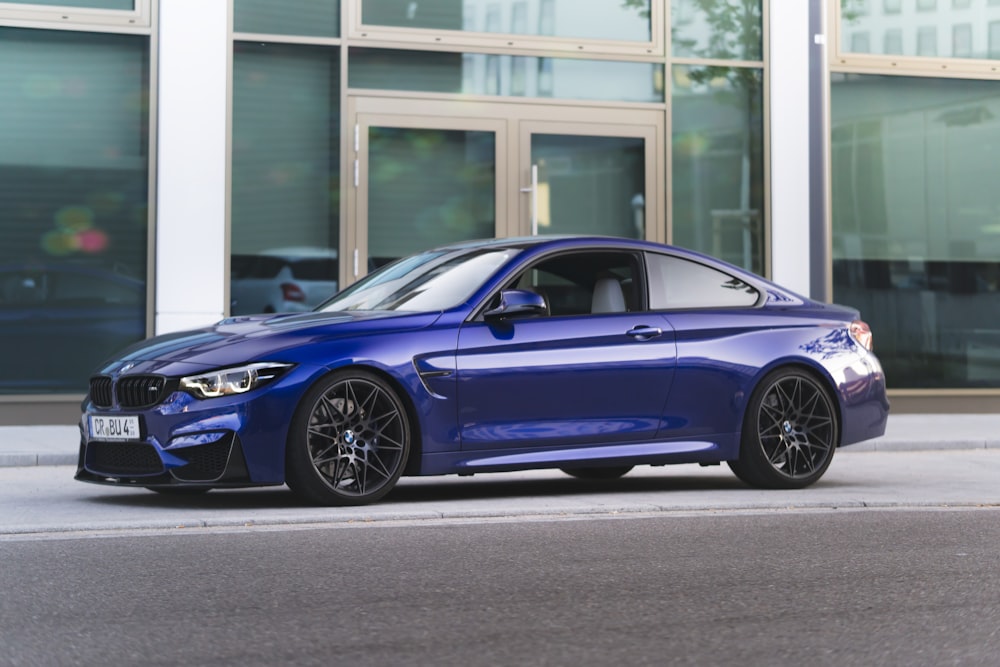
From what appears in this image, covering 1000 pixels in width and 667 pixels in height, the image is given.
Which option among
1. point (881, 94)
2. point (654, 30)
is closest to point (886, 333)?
point (881, 94)

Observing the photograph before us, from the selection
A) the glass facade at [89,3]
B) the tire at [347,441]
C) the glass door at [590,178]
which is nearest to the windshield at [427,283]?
the tire at [347,441]

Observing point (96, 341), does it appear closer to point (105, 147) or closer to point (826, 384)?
point (105, 147)

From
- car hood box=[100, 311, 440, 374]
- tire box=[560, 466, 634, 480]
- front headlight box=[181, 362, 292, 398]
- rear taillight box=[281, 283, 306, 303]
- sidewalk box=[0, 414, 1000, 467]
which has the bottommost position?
tire box=[560, 466, 634, 480]

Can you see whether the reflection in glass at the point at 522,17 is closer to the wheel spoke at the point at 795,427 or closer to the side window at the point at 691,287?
the side window at the point at 691,287

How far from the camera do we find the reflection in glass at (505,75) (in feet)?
51.9

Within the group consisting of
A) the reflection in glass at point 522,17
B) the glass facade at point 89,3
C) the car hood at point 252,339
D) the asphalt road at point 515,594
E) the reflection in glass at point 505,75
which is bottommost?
the asphalt road at point 515,594

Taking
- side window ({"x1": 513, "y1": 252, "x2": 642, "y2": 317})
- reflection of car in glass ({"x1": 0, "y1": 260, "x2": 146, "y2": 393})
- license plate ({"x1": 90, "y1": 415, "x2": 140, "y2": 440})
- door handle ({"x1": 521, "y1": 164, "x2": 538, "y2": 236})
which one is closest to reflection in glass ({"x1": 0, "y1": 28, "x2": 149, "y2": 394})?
reflection of car in glass ({"x1": 0, "y1": 260, "x2": 146, "y2": 393})

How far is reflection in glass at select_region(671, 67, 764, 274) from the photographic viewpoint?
16875 mm

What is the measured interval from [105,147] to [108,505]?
23.2 feet

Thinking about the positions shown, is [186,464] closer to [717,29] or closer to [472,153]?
[472,153]

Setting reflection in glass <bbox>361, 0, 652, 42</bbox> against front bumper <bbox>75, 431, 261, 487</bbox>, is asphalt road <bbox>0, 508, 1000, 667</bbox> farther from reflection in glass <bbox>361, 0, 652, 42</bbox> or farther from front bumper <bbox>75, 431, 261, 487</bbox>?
reflection in glass <bbox>361, 0, 652, 42</bbox>

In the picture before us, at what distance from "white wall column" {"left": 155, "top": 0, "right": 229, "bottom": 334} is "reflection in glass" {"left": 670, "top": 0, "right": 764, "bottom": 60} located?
4816mm

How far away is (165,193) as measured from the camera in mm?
15031

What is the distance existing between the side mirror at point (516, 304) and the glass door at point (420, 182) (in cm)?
697
